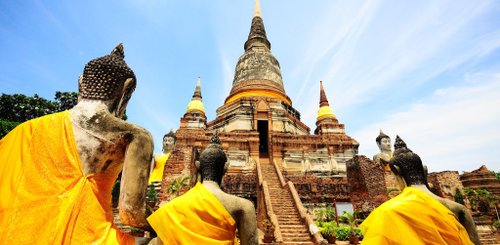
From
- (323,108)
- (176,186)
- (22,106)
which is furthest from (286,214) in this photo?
(22,106)

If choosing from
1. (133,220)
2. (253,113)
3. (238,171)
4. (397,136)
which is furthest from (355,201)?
(133,220)

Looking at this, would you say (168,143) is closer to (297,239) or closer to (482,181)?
(297,239)

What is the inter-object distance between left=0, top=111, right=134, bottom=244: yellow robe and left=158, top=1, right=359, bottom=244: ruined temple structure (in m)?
8.30

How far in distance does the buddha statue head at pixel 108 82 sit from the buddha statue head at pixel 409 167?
136 inches

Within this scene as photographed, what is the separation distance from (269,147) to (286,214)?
837 centimetres

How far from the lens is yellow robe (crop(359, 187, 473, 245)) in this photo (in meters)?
3.08

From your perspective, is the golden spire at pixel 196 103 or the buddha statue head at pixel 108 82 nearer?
the buddha statue head at pixel 108 82

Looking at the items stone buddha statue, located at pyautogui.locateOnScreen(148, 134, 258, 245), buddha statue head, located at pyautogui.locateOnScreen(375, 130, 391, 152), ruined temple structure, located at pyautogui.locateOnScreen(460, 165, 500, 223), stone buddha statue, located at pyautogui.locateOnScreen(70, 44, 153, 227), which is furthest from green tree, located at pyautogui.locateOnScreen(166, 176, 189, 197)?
ruined temple structure, located at pyautogui.locateOnScreen(460, 165, 500, 223)

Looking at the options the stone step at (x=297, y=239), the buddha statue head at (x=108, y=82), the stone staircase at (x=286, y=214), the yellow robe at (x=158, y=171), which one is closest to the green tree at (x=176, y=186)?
the yellow robe at (x=158, y=171)

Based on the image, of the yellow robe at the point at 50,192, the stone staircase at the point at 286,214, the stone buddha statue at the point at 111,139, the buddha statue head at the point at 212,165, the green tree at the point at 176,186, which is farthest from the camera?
the green tree at the point at 176,186

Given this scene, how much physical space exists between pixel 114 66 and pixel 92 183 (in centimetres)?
104

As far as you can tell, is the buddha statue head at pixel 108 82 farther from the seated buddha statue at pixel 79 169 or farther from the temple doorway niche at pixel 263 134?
the temple doorway niche at pixel 263 134

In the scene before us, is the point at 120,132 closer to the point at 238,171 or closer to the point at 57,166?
the point at 57,166

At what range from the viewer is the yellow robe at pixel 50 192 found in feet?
6.06
